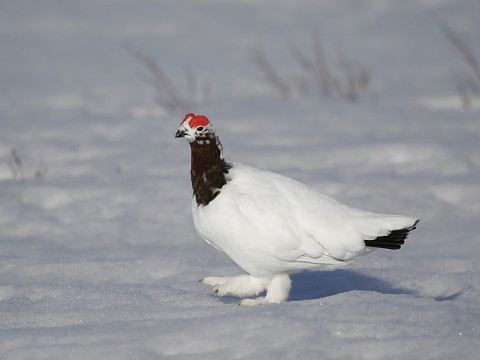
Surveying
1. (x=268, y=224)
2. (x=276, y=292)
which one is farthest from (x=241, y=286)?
→ (x=268, y=224)

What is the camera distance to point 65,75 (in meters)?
11.1

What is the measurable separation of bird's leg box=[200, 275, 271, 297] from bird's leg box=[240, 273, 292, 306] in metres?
0.07

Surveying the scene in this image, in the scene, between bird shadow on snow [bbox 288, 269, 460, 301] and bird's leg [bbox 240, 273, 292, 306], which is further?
bird shadow on snow [bbox 288, 269, 460, 301]

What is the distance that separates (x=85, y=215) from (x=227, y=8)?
11.7 metres

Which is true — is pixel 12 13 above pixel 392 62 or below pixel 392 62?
above

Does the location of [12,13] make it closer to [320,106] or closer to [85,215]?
[320,106]

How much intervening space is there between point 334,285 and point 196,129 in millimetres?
1172

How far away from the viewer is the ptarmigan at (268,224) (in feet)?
12.1

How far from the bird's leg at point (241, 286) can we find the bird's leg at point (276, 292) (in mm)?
→ 70

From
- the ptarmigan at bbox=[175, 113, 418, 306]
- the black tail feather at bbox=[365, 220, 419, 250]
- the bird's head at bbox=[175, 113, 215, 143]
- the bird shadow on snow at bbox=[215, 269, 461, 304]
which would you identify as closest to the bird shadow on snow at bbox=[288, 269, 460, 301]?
the bird shadow on snow at bbox=[215, 269, 461, 304]

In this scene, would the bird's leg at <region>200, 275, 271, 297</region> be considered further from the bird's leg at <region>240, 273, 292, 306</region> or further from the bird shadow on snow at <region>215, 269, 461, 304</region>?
the bird shadow on snow at <region>215, 269, 461, 304</region>

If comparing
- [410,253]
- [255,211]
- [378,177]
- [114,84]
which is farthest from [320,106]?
[255,211]

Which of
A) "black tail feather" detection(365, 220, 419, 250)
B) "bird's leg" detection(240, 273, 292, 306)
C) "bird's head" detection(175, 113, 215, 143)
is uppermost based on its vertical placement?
"bird's head" detection(175, 113, 215, 143)

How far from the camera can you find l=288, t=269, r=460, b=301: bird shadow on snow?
4.26m
